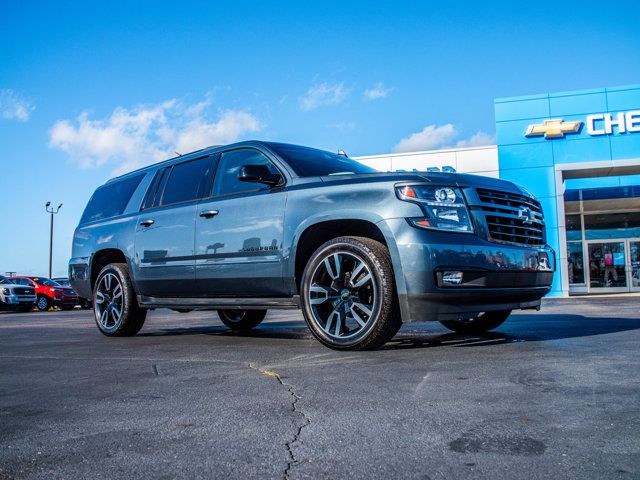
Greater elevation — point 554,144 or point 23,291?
point 554,144

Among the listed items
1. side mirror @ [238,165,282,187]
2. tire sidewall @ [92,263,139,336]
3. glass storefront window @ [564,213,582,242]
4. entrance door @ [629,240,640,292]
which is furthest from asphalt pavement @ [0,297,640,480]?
entrance door @ [629,240,640,292]

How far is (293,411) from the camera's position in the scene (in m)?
2.75

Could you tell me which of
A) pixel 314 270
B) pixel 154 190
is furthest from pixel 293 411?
pixel 154 190

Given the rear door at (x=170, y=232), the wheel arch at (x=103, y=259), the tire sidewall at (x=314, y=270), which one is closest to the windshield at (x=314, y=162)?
the tire sidewall at (x=314, y=270)

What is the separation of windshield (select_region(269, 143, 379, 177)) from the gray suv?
0.02 m

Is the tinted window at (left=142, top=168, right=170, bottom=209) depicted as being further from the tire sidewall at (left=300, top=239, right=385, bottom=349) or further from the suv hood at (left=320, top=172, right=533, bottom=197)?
the tire sidewall at (left=300, top=239, right=385, bottom=349)

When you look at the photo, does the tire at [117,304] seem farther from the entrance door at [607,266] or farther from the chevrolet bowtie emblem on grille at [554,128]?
the entrance door at [607,266]

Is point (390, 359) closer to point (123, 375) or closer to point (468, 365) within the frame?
point (468, 365)

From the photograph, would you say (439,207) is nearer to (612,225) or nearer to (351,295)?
(351,295)


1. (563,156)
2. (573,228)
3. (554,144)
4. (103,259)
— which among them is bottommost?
(103,259)

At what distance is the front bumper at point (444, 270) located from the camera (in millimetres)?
4449

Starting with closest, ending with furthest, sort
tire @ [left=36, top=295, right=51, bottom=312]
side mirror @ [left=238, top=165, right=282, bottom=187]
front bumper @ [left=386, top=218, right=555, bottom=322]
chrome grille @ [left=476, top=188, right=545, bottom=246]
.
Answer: front bumper @ [left=386, top=218, right=555, bottom=322], chrome grille @ [left=476, top=188, right=545, bottom=246], side mirror @ [left=238, top=165, right=282, bottom=187], tire @ [left=36, top=295, right=51, bottom=312]

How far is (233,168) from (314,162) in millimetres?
886

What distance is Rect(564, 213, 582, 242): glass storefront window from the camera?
2653cm
